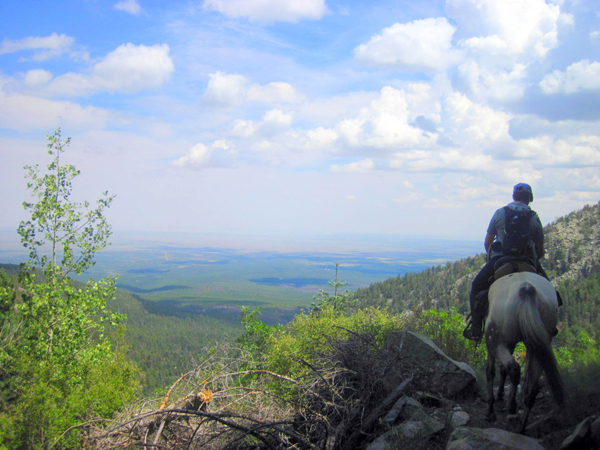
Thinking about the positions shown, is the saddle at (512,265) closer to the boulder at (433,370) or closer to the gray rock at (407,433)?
the boulder at (433,370)

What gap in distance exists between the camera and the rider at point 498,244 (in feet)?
22.3

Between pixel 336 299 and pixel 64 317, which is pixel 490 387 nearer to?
pixel 64 317

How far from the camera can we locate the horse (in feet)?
16.8

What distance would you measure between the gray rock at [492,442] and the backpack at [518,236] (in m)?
3.30

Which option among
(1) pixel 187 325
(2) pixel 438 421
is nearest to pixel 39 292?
(2) pixel 438 421

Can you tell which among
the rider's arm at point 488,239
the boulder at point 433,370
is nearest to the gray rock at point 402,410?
the boulder at point 433,370

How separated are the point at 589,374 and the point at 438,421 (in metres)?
3.39

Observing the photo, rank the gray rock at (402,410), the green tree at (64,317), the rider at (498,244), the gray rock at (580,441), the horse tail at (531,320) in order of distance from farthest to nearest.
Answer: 1. the green tree at (64,317)
2. the rider at (498,244)
3. the gray rock at (402,410)
4. the horse tail at (531,320)
5. the gray rock at (580,441)

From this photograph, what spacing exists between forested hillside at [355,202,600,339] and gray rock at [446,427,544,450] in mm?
34320

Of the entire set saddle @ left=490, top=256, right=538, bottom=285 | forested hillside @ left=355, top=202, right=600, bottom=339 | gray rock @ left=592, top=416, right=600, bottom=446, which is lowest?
forested hillside @ left=355, top=202, right=600, bottom=339

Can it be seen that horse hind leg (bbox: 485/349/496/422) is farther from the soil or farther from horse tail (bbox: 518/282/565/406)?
horse tail (bbox: 518/282/565/406)

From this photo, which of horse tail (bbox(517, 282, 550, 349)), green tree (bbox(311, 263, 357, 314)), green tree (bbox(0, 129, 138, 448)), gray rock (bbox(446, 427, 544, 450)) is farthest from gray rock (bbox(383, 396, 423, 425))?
green tree (bbox(311, 263, 357, 314))

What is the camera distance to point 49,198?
14742 millimetres

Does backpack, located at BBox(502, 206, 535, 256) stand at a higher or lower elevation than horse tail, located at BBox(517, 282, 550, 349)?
higher
